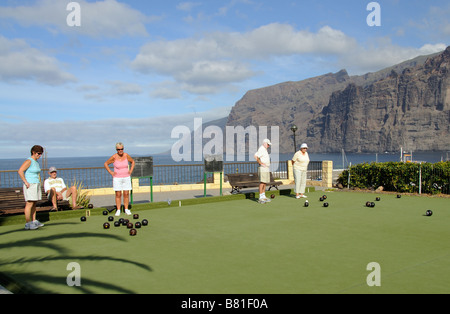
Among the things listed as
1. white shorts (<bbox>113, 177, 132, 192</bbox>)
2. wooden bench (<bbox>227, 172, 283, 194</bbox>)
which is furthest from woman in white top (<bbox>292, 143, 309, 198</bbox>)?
white shorts (<bbox>113, 177, 132, 192</bbox>)

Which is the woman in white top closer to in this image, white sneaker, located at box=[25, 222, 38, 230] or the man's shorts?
the man's shorts

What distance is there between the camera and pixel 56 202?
9930 millimetres

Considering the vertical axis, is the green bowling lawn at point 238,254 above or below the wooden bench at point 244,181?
below

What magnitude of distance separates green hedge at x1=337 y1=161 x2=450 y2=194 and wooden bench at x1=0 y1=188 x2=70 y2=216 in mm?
12223

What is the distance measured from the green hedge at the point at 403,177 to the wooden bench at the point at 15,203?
12223 mm

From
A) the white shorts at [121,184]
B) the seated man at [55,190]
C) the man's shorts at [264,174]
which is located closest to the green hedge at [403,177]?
the man's shorts at [264,174]

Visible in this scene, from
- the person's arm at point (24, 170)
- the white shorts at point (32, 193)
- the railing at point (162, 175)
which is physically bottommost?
the railing at point (162, 175)

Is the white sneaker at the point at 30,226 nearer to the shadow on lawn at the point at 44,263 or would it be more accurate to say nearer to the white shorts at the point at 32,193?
the shadow on lawn at the point at 44,263

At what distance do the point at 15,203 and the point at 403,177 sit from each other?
13.7 m

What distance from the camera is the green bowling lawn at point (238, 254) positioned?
175 inches

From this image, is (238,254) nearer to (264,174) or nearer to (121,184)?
(121,184)

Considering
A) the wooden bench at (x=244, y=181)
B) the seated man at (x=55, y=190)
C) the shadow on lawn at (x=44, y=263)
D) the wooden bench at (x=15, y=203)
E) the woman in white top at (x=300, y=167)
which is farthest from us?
the wooden bench at (x=244, y=181)
